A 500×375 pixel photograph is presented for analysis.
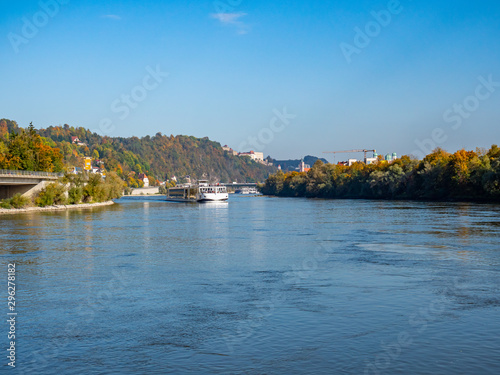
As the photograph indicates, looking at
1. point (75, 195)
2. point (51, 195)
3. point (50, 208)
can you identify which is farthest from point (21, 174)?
point (75, 195)

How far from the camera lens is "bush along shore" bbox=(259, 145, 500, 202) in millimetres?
86438

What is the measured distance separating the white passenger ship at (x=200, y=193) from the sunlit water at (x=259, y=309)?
9309cm

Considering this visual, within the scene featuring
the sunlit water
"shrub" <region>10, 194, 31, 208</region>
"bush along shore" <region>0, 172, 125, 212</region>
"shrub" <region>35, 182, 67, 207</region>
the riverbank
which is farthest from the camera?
"shrub" <region>35, 182, 67, 207</region>

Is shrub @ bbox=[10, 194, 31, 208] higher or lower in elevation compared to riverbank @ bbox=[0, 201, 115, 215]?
higher

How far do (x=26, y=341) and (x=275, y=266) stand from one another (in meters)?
13.2

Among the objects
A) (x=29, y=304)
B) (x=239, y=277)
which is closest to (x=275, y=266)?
(x=239, y=277)

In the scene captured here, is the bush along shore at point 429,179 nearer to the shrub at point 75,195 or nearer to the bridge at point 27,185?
the shrub at point 75,195

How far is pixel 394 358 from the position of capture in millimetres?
11953

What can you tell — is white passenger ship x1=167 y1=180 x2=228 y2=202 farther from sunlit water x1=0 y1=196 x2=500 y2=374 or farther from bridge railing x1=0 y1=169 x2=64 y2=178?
sunlit water x1=0 y1=196 x2=500 y2=374

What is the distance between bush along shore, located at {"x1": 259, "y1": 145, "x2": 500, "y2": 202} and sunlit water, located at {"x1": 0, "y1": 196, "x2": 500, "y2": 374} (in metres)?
58.6

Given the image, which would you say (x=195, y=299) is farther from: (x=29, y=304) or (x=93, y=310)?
(x=29, y=304)

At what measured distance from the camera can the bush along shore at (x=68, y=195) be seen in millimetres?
79500

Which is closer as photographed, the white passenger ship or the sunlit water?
the sunlit water

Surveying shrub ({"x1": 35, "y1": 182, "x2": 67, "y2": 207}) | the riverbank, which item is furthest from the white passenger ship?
shrub ({"x1": 35, "y1": 182, "x2": 67, "y2": 207})
